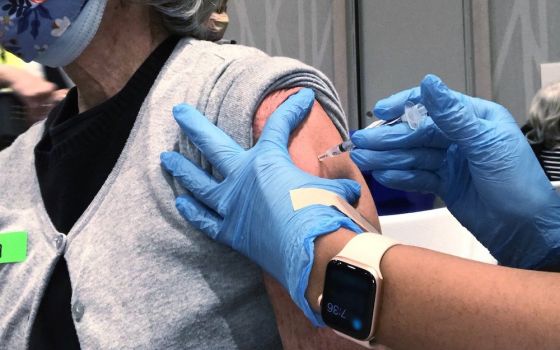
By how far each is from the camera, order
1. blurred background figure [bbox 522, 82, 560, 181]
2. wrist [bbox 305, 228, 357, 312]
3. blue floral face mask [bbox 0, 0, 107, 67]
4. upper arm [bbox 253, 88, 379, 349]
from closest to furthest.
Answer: wrist [bbox 305, 228, 357, 312]
upper arm [bbox 253, 88, 379, 349]
blue floral face mask [bbox 0, 0, 107, 67]
blurred background figure [bbox 522, 82, 560, 181]

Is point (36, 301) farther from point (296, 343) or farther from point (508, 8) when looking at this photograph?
point (508, 8)

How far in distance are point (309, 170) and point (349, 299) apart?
29 cm

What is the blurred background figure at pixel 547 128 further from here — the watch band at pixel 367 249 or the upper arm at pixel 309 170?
the watch band at pixel 367 249

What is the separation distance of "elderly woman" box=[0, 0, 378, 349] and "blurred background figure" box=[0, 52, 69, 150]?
0.39m

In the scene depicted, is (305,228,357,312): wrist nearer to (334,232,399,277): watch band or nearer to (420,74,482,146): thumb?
(334,232,399,277): watch band

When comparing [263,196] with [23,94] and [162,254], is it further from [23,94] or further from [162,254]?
[23,94]

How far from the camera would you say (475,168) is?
1.02 metres

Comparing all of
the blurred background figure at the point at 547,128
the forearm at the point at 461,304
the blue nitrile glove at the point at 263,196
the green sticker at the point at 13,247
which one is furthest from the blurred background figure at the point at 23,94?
the blurred background figure at the point at 547,128

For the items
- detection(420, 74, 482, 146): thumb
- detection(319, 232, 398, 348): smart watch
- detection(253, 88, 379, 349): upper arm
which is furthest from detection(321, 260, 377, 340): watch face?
detection(420, 74, 482, 146): thumb

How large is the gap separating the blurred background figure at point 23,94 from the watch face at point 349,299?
3.40 feet

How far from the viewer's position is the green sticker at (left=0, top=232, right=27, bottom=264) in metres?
1.09

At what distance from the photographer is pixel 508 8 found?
13.8 ft

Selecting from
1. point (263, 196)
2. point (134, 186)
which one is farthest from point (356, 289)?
point (134, 186)

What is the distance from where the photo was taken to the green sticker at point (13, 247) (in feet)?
3.56
